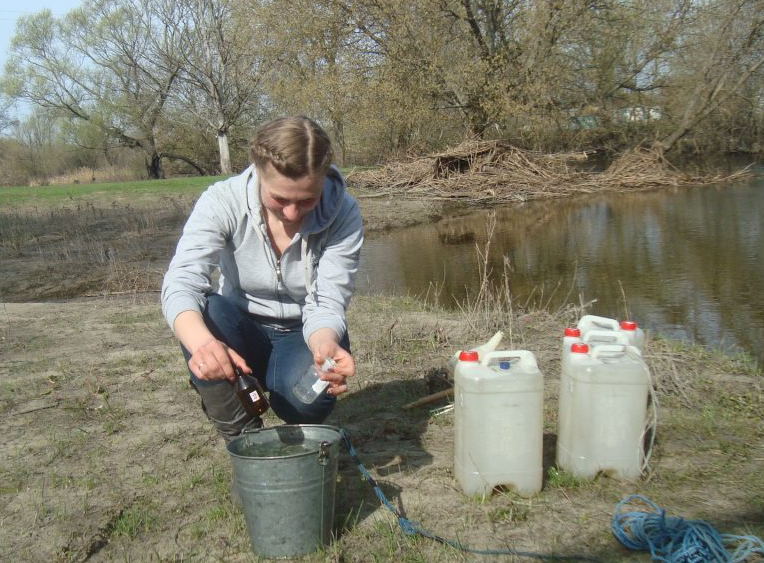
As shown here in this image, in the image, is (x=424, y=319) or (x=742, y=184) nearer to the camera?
(x=424, y=319)

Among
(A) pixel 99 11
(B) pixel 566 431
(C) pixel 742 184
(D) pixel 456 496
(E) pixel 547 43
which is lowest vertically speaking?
(D) pixel 456 496

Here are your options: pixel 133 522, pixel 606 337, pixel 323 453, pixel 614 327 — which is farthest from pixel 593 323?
pixel 133 522

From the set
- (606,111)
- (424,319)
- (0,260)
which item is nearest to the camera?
(424,319)

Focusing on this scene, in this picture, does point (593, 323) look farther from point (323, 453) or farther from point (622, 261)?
point (622, 261)

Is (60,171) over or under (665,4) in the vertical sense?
under

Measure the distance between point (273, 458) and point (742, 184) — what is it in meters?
16.1

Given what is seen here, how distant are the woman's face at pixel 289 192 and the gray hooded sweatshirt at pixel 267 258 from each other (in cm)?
12

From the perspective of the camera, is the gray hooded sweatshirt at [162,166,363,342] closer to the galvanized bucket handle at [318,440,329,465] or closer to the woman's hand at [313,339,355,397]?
the woman's hand at [313,339,355,397]

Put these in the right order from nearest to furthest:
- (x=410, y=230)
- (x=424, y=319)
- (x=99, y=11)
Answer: (x=424, y=319)
(x=410, y=230)
(x=99, y=11)

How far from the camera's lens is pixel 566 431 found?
2.88 meters

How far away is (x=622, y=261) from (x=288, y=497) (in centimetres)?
723

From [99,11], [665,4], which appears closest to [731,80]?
[665,4]

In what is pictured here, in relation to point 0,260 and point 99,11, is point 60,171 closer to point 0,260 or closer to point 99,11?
point 99,11

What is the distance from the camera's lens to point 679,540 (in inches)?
90.8
